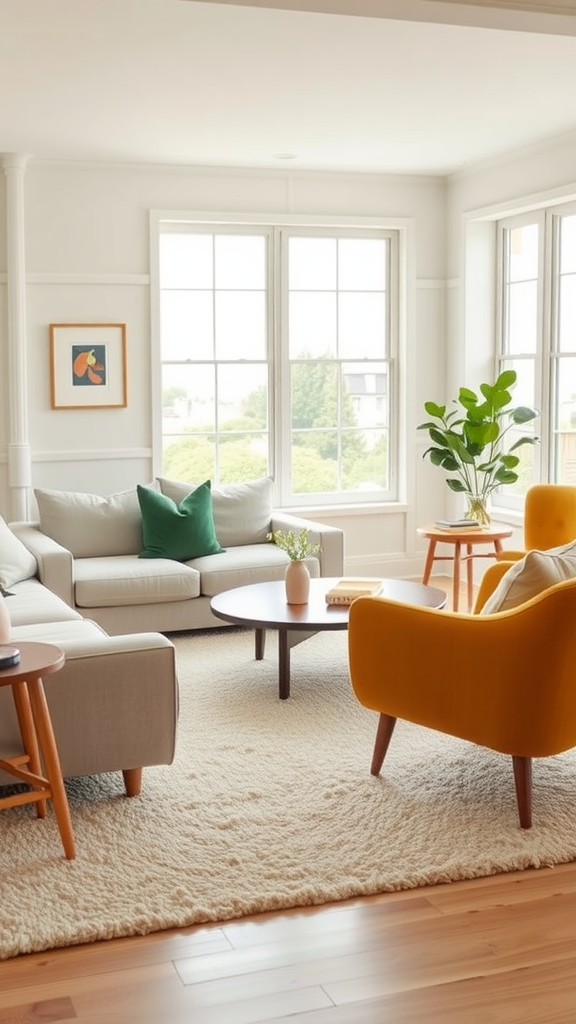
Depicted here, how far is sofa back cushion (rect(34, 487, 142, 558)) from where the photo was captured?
247 inches

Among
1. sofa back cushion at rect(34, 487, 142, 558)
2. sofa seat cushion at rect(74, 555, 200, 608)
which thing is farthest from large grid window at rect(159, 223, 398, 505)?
sofa seat cushion at rect(74, 555, 200, 608)

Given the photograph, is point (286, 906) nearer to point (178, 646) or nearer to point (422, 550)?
point (178, 646)

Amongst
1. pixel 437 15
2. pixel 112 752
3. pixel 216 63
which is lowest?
pixel 112 752

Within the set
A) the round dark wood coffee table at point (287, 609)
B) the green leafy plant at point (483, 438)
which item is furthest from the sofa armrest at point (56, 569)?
the green leafy plant at point (483, 438)

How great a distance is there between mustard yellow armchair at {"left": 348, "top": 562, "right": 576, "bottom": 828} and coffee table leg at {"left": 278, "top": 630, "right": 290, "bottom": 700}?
3.83 feet

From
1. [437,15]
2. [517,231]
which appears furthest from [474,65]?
[517,231]

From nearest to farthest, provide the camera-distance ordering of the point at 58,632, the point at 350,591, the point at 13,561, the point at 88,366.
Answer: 1. the point at 58,632
2. the point at 350,591
3. the point at 13,561
4. the point at 88,366

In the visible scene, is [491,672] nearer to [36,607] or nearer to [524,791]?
[524,791]

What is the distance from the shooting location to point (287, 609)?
494 cm

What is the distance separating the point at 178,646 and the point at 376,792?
7.78ft

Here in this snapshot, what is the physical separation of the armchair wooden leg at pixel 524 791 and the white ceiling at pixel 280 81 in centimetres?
225

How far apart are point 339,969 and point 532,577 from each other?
1.40m

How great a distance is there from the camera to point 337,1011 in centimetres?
251

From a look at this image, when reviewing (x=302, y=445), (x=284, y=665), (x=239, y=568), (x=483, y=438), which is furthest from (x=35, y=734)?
(x=302, y=445)
